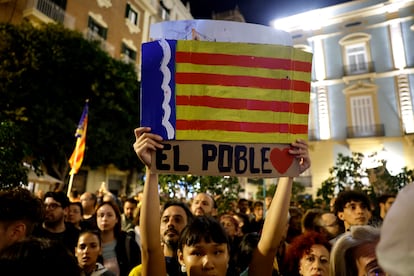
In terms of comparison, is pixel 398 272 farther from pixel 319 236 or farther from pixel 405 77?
pixel 405 77

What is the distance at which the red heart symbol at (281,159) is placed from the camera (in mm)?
1769

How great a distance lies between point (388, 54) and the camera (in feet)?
60.5

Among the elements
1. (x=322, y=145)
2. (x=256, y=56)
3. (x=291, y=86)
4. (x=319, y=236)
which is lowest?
(x=319, y=236)

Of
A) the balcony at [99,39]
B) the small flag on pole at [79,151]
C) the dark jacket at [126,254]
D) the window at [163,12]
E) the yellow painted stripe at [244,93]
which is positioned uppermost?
the window at [163,12]

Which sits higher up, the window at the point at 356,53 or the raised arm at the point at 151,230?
the window at the point at 356,53

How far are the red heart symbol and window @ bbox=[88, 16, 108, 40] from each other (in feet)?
52.2

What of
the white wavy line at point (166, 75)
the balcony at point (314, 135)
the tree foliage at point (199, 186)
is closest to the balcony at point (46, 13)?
the tree foliage at point (199, 186)

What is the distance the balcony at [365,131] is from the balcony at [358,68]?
3.13 metres

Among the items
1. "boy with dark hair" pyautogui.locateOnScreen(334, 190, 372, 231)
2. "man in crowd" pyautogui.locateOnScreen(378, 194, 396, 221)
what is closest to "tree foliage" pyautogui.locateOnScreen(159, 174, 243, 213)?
"man in crowd" pyautogui.locateOnScreen(378, 194, 396, 221)

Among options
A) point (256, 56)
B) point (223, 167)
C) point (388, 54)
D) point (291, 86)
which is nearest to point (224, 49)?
point (256, 56)

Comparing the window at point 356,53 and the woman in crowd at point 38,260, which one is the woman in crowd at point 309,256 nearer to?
the woman in crowd at point 38,260

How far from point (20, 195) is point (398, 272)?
2.33 meters

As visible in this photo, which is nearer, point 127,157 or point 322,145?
point 127,157

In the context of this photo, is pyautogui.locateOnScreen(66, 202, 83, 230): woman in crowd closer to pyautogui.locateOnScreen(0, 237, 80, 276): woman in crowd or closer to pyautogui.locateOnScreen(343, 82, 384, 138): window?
pyautogui.locateOnScreen(0, 237, 80, 276): woman in crowd
